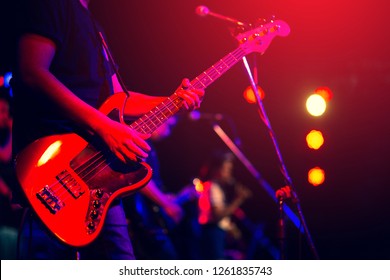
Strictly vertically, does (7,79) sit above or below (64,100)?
above

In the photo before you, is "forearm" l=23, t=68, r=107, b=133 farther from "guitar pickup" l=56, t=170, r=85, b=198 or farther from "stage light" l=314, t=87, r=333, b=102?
"stage light" l=314, t=87, r=333, b=102

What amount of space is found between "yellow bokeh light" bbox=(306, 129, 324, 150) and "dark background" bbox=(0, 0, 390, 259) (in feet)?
0.86

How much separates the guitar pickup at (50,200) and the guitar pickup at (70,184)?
6cm

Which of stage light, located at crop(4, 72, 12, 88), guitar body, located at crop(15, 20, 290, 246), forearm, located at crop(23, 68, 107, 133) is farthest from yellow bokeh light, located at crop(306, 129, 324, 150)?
stage light, located at crop(4, 72, 12, 88)

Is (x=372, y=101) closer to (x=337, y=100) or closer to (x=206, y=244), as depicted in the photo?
(x=337, y=100)

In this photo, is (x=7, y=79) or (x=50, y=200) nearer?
(x=50, y=200)

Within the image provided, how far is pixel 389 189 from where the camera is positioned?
10.3 ft

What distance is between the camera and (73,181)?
68.3 inches

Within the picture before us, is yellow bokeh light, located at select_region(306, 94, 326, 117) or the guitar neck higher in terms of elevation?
yellow bokeh light, located at select_region(306, 94, 326, 117)

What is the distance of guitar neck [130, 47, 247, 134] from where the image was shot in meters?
1.91

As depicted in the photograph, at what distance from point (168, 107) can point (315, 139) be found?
168cm

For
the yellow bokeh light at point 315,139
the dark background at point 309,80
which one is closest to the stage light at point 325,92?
the dark background at point 309,80

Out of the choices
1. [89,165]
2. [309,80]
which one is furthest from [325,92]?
[89,165]

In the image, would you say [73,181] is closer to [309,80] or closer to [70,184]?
[70,184]
